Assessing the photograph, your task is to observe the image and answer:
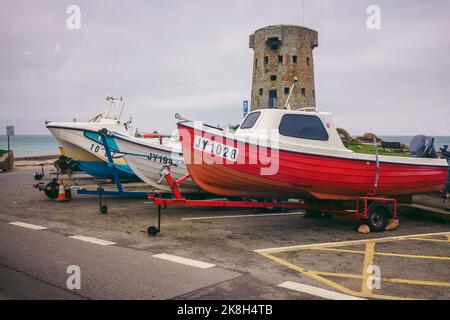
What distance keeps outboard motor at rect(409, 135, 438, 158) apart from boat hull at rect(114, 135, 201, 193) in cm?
656

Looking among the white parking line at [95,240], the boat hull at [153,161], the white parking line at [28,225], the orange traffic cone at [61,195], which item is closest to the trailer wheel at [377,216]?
the boat hull at [153,161]

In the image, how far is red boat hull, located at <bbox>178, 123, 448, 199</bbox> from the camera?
7.61 m

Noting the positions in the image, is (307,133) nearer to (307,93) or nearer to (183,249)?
(183,249)

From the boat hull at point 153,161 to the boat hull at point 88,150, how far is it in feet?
4.35

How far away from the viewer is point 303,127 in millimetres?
8406

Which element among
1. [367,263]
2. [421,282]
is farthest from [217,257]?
[421,282]

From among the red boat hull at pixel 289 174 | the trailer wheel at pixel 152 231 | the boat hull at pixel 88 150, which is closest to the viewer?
the trailer wheel at pixel 152 231

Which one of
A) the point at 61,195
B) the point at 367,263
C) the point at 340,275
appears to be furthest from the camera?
the point at 61,195

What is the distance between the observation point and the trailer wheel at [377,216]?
8.37 metres

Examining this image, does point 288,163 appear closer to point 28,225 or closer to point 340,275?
point 340,275

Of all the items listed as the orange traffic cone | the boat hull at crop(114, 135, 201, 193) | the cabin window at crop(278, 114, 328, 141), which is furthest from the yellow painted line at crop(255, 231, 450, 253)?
the orange traffic cone

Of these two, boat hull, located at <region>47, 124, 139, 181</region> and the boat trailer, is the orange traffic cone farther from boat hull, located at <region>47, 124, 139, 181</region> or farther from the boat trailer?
the boat trailer

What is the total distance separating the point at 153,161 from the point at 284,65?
2984 cm

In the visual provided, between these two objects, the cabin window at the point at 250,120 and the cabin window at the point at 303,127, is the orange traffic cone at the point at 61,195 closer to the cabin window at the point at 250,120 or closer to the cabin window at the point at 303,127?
the cabin window at the point at 250,120
